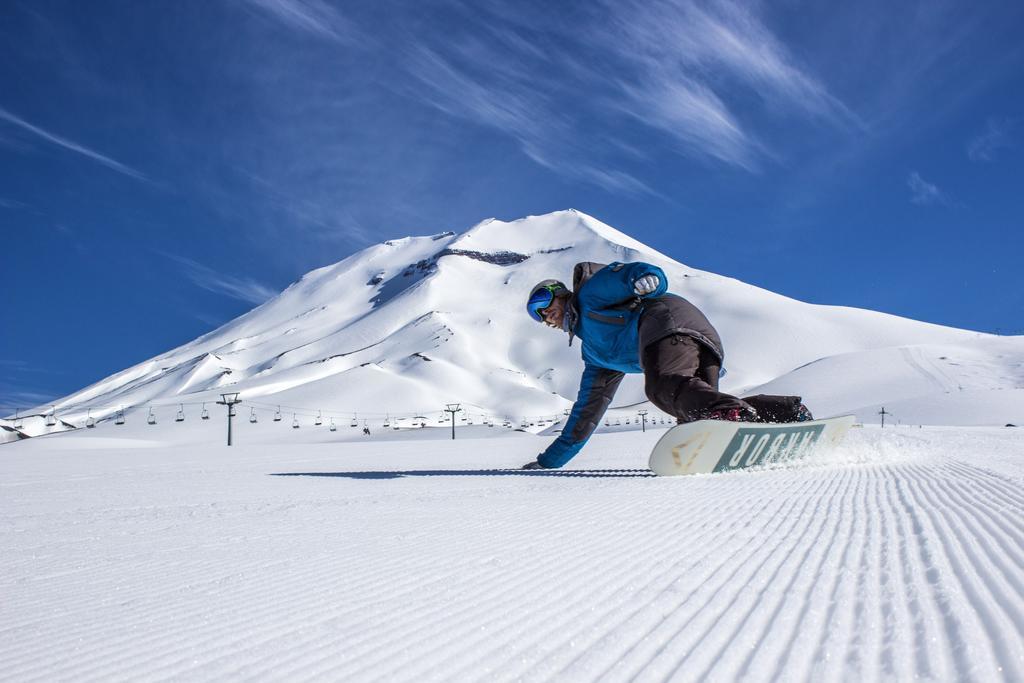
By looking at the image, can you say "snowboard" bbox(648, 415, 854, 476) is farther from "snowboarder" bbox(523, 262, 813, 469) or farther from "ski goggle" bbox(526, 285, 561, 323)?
"ski goggle" bbox(526, 285, 561, 323)

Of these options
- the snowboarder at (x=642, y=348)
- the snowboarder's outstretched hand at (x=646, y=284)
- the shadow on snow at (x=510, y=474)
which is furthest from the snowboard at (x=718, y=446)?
the snowboarder's outstretched hand at (x=646, y=284)

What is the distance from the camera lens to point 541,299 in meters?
6.48

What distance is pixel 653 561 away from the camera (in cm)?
187

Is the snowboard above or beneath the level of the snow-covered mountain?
beneath

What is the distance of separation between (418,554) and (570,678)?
1.11m

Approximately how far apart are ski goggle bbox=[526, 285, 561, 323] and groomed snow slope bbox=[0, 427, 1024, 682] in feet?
10.9

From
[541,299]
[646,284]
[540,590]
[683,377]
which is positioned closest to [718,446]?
[683,377]

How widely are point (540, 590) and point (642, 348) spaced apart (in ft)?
13.1

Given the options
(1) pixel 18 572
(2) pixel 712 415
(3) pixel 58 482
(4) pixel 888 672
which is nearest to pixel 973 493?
(2) pixel 712 415

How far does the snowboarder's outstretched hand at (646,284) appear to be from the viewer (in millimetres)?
5535

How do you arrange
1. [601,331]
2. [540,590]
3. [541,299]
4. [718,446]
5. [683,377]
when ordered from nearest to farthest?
[540,590], [718,446], [683,377], [601,331], [541,299]

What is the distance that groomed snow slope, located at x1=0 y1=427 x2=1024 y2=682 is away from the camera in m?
1.18

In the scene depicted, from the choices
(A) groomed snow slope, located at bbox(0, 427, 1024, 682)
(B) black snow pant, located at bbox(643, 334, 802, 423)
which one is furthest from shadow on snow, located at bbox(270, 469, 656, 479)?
(A) groomed snow slope, located at bbox(0, 427, 1024, 682)

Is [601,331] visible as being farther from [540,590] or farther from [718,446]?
[540,590]
